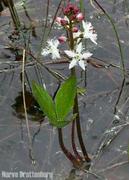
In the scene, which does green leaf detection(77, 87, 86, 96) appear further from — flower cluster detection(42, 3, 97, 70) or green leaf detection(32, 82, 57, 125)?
flower cluster detection(42, 3, 97, 70)

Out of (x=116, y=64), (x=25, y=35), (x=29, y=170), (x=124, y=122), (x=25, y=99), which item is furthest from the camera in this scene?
(x=25, y=35)

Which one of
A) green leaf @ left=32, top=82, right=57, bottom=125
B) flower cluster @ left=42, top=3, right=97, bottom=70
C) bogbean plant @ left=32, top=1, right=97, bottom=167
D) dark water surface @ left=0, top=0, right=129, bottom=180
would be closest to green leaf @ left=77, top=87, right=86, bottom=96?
dark water surface @ left=0, top=0, right=129, bottom=180

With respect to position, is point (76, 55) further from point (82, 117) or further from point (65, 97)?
point (82, 117)

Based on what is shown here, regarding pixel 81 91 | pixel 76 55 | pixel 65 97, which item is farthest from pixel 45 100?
pixel 81 91

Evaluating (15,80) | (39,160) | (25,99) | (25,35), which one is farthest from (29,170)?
(25,35)

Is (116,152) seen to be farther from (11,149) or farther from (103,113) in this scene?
(11,149)
